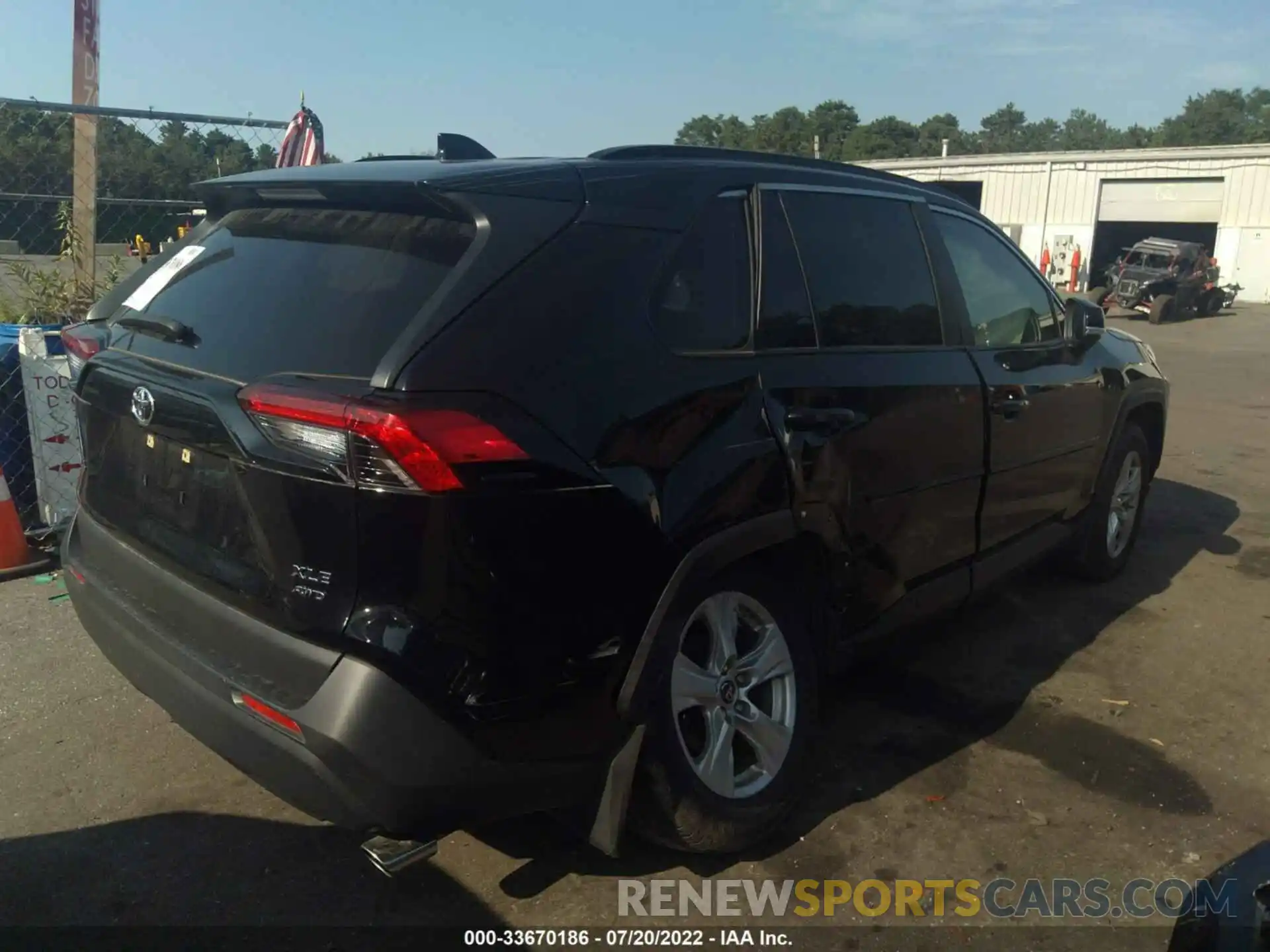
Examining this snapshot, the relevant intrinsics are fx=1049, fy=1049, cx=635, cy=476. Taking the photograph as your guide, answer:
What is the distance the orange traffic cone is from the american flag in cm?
309

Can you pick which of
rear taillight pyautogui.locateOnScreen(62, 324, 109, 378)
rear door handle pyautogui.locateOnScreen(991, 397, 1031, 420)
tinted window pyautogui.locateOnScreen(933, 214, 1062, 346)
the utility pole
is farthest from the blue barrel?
rear door handle pyautogui.locateOnScreen(991, 397, 1031, 420)

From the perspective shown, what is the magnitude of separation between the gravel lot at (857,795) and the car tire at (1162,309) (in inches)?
905

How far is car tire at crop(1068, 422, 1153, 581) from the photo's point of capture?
17.0ft

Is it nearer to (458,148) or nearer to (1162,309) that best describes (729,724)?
(458,148)

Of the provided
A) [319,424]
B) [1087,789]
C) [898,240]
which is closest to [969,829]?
[1087,789]

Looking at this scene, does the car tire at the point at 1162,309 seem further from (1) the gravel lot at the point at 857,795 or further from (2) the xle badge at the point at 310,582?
(2) the xle badge at the point at 310,582

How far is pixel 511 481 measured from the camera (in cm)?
230

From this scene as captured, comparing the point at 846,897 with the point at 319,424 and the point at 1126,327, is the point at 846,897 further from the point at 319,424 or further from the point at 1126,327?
the point at 1126,327

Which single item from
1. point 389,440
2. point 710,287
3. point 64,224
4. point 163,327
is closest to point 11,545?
point 64,224

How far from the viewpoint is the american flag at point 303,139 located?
7.29m

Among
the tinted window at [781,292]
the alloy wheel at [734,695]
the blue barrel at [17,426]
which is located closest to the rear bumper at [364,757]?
the alloy wheel at [734,695]

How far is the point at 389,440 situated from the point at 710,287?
3.76 feet

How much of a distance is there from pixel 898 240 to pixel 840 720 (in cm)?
179

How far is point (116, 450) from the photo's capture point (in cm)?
293
